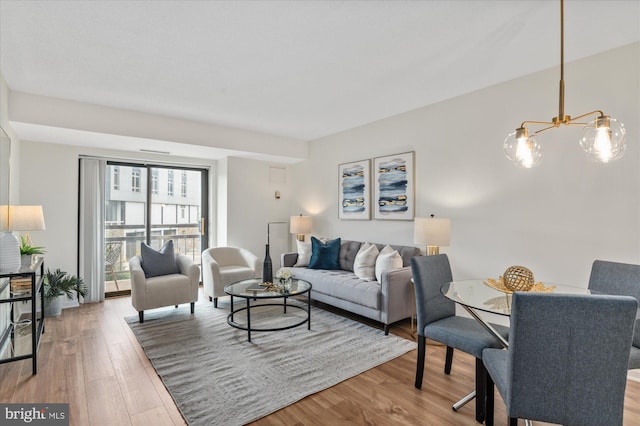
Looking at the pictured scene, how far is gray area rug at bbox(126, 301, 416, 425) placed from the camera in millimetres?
2256

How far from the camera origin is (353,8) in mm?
2086

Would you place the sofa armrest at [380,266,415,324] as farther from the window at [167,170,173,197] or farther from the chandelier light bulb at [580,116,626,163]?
the window at [167,170,173,197]

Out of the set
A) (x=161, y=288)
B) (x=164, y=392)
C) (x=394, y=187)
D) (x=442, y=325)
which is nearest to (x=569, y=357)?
(x=442, y=325)

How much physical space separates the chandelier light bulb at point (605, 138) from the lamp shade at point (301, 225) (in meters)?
4.18

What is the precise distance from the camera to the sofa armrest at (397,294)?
11.4ft

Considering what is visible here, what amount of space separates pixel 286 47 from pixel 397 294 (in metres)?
2.62

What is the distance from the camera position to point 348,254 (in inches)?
184

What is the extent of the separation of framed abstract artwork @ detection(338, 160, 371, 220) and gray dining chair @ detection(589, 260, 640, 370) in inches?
109

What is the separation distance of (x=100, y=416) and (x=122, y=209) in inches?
149

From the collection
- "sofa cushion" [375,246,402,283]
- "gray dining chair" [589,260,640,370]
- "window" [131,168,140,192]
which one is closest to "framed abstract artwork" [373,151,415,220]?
"sofa cushion" [375,246,402,283]

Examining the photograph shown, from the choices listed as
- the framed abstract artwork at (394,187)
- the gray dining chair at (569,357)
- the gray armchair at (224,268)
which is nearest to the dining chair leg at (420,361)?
the gray dining chair at (569,357)

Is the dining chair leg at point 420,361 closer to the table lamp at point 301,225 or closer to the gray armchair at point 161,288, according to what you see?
the gray armchair at point 161,288

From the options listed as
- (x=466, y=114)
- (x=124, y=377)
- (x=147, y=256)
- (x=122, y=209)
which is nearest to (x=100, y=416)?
(x=124, y=377)

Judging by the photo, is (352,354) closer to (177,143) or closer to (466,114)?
(466,114)
